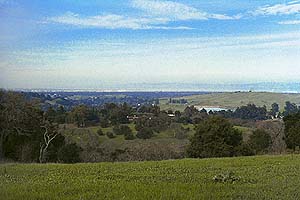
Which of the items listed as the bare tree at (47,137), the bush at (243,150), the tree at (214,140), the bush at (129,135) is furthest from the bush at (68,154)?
the bush at (129,135)

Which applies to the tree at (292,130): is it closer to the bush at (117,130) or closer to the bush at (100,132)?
the bush at (117,130)

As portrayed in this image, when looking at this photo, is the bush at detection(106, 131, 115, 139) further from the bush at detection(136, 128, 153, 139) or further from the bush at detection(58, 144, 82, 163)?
the bush at detection(58, 144, 82, 163)

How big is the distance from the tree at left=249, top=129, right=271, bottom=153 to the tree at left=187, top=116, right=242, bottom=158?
2.73 meters

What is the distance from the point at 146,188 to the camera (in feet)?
23.3

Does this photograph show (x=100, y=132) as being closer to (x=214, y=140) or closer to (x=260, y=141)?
(x=260, y=141)

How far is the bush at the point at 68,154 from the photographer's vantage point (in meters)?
26.9

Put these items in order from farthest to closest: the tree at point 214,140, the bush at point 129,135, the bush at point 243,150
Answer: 1. the bush at point 129,135
2. the bush at point 243,150
3. the tree at point 214,140

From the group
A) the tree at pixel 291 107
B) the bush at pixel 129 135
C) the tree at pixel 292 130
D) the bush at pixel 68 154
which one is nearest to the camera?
the tree at pixel 291 107

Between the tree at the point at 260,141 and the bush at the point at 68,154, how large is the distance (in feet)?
37.3

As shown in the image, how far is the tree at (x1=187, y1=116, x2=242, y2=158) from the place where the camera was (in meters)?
24.2

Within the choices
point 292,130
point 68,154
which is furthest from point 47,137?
point 292,130

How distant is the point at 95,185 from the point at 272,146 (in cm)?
2435

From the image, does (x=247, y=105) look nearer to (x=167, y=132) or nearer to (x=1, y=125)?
(x=167, y=132)

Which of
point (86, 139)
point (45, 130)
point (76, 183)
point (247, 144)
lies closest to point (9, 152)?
point (45, 130)
